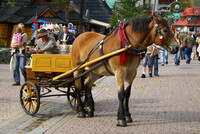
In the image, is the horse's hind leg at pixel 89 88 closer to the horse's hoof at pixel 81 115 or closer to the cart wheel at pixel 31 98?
the horse's hoof at pixel 81 115

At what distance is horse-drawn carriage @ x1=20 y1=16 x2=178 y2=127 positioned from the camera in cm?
888

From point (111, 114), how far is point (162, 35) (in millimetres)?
2296

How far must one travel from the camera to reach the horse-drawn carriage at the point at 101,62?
8.88 m

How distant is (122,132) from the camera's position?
8.32 metres

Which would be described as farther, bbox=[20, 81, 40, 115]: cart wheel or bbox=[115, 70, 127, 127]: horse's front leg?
bbox=[20, 81, 40, 115]: cart wheel

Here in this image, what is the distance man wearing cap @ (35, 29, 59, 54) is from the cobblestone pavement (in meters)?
1.31

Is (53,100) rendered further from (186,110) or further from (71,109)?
(186,110)

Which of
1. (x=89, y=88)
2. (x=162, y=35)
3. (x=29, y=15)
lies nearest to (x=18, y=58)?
(x=89, y=88)

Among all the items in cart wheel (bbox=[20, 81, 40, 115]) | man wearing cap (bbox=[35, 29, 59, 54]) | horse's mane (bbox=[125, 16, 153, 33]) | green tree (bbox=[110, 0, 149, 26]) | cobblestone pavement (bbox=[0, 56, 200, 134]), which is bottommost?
cobblestone pavement (bbox=[0, 56, 200, 134])

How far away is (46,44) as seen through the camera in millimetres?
11094

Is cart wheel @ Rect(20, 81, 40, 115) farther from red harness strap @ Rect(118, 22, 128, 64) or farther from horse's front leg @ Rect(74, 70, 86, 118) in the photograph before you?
red harness strap @ Rect(118, 22, 128, 64)

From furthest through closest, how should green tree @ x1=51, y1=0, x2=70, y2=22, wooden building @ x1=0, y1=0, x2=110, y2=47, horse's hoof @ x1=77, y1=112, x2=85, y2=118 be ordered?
1. green tree @ x1=51, y1=0, x2=70, y2=22
2. wooden building @ x1=0, y1=0, x2=110, y2=47
3. horse's hoof @ x1=77, y1=112, x2=85, y2=118

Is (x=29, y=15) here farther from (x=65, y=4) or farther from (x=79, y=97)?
(x=79, y=97)

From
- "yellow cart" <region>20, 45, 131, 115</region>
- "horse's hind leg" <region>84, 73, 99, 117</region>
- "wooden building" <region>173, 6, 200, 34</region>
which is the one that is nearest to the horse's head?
"yellow cart" <region>20, 45, 131, 115</region>
